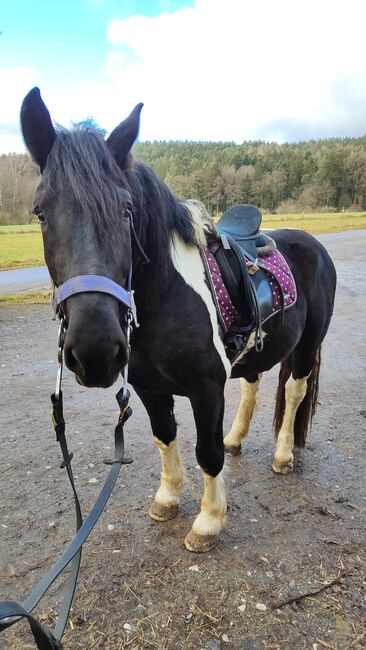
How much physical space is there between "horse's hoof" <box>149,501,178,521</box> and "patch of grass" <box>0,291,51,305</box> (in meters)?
8.01

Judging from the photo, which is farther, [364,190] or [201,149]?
[201,149]

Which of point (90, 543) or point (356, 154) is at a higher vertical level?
point (356, 154)

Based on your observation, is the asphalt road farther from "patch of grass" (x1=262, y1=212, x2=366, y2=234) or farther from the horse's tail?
"patch of grass" (x1=262, y1=212, x2=366, y2=234)

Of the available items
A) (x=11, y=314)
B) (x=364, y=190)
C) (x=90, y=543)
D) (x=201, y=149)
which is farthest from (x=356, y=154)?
(x=90, y=543)

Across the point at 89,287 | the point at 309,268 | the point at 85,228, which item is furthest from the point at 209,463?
the point at 309,268

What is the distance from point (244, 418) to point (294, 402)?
1.52 feet

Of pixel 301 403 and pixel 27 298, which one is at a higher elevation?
pixel 301 403

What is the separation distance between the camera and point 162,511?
9.53ft

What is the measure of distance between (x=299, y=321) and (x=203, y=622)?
199 cm

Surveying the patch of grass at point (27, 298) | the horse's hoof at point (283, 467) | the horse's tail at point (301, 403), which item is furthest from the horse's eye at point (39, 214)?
the patch of grass at point (27, 298)

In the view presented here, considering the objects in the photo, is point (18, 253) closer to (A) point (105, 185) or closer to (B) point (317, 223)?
(A) point (105, 185)

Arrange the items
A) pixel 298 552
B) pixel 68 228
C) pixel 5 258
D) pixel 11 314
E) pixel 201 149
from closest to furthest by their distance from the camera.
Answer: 1. pixel 68 228
2. pixel 298 552
3. pixel 11 314
4. pixel 5 258
5. pixel 201 149

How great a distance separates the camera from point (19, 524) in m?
2.84

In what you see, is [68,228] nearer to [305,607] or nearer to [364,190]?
[305,607]
